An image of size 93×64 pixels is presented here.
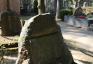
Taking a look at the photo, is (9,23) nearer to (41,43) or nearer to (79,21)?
(41,43)

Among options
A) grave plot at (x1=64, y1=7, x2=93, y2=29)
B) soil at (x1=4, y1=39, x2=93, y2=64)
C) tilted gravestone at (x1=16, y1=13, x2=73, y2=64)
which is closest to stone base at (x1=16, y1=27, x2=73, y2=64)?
tilted gravestone at (x1=16, y1=13, x2=73, y2=64)

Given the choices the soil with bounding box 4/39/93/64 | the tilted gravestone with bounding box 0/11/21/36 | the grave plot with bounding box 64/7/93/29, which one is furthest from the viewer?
the grave plot with bounding box 64/7/93/29

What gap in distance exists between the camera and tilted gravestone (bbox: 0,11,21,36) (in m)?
6.21

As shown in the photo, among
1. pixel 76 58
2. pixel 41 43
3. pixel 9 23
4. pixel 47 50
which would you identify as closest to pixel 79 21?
pixel 9 23

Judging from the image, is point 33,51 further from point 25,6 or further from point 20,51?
point 25,6

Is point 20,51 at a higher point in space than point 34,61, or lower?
higher

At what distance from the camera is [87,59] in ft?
13.1

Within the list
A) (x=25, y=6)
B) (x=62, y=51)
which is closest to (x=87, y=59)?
(x=62, y=51)

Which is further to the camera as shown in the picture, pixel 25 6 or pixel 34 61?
pixel 25 6

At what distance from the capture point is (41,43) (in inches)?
97.4

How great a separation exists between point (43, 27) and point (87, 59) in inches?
92.4

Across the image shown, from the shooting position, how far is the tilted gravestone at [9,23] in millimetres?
6207

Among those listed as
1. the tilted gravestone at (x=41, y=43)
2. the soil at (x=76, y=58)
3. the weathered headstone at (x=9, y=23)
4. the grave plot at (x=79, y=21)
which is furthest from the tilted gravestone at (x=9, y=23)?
the grave plot at (x=79, y=21)

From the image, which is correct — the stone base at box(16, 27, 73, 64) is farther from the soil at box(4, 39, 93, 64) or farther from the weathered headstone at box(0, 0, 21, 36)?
the weathered headstone at box(0, 0, 21, 36)
